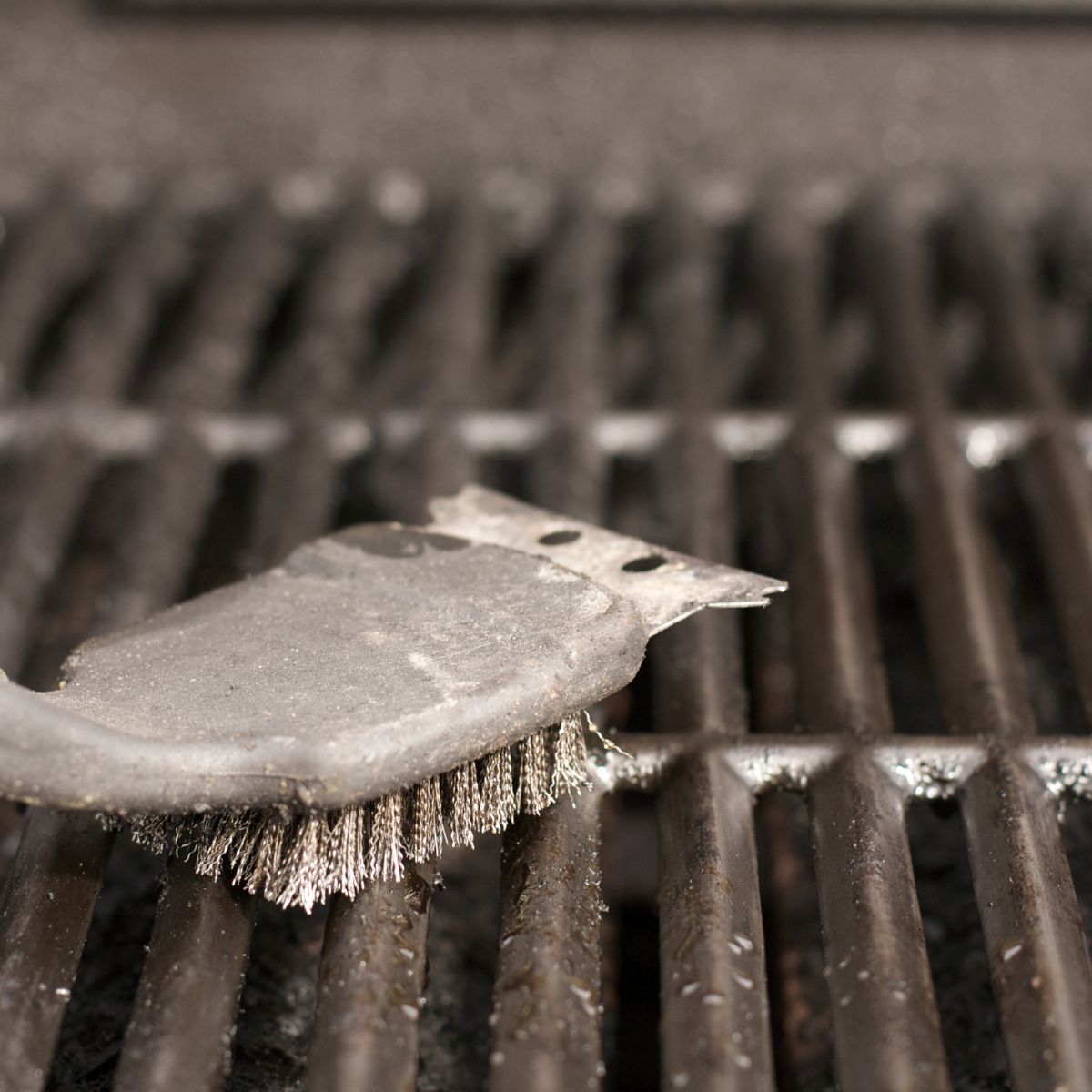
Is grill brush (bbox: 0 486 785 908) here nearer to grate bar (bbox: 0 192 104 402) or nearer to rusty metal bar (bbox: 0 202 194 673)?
rusty metal bar (bbox: 0 202 194 673)

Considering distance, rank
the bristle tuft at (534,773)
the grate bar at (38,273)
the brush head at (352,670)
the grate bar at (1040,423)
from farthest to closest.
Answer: the grate bar at (38,273) < the grate bar at (1040,423) < the bristle tuft at (534,773) < the brush head at (352,670)

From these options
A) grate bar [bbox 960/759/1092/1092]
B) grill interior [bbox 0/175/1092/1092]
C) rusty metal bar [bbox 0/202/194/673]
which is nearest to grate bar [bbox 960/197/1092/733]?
grill interior [bbox 0/175/1092/1092]

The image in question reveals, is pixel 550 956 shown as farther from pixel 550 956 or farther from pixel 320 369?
pixel 320 369

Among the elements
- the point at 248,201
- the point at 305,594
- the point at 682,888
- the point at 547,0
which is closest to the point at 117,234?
the point at 248,201

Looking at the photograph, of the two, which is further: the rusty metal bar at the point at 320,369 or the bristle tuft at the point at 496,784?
the rusty metal bar at the point at 320,369

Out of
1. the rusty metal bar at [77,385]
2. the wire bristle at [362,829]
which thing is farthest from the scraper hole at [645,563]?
the rusty metal bar at [77,385]

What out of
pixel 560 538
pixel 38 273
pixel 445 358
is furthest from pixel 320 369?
pixel 560 538

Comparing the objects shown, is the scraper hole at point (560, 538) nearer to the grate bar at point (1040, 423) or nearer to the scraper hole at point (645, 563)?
the scraper hole at point (645, 563)
